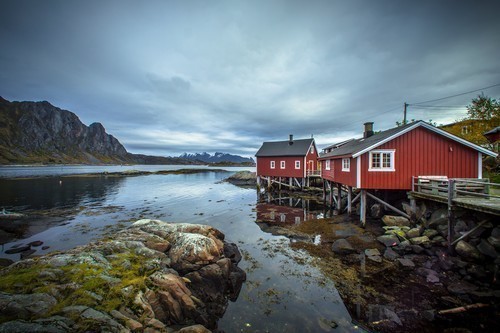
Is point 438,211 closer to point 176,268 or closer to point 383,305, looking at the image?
point 383,305

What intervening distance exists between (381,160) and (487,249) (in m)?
Result: 7.53

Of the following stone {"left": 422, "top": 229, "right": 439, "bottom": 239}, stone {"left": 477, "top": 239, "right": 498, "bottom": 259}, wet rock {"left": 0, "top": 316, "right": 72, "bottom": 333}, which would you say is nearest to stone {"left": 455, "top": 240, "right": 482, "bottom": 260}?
stone {"left": 477, "top": 239, "right": 498, "bottom": 259}

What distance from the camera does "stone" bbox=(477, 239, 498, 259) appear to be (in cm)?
898

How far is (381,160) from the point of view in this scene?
15594 millimetres

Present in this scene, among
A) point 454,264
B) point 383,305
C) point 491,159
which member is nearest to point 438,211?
point 454,264

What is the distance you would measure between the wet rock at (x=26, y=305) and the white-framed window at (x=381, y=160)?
1758 cm

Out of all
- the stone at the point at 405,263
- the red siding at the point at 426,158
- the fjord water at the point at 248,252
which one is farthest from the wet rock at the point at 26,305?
the red siding at the point at 426,158

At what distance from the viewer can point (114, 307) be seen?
18.6 feet

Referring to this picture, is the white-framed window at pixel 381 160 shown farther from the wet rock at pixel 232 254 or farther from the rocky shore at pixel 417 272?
the wet rock at pixel 232 254

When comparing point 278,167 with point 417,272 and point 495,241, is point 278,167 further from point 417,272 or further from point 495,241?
point 495,241

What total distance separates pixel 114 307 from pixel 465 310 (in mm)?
10844

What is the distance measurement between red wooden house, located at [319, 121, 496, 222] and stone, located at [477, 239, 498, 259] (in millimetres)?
5998

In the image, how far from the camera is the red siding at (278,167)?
3812 cm

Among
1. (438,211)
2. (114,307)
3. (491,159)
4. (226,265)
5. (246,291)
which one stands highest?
(491,159)
